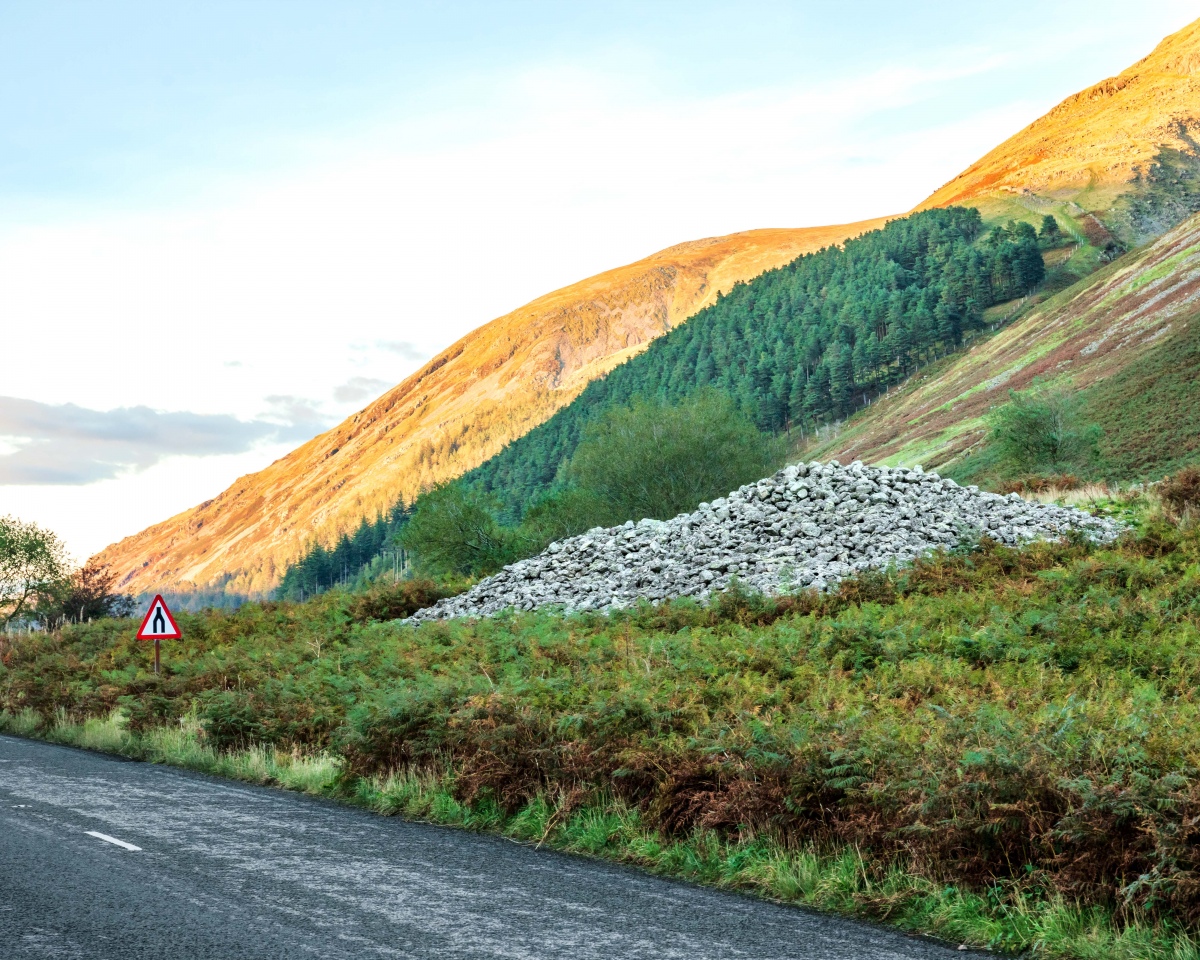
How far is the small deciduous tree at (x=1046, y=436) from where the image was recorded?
68812 mm

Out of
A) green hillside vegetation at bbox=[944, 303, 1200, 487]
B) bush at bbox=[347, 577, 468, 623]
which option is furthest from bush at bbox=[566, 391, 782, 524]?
bush at bbox=[347, 577, 468, 623]

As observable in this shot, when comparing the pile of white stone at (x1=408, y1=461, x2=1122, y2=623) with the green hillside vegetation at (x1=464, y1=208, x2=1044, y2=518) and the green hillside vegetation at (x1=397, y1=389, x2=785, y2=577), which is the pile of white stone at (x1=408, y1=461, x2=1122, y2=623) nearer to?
the green hillside vegetation at (x1=397, y1=389, x2=785, y2=577)

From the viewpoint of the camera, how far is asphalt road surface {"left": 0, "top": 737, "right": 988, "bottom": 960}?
7402 mm

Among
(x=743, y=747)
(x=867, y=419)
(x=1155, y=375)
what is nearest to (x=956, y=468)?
(x=1155, y=375)

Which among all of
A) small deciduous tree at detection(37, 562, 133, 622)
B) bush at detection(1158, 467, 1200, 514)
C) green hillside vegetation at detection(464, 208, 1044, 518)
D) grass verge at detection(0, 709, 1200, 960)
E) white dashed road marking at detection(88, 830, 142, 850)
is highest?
green hillside vegetation at detection(464, 208, 1044, 518)

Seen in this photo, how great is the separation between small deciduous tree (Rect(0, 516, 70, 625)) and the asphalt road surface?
8803 cm

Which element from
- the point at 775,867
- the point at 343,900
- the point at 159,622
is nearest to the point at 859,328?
the point at 159,622

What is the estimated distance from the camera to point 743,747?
10430 millimetres

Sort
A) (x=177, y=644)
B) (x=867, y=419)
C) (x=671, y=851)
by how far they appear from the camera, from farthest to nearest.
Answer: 1. (x=867, y=419)
2. (x=177, y=644)
3. (x=671, y=851)

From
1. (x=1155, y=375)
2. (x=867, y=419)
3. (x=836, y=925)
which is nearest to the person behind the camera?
(x=836, y=925)

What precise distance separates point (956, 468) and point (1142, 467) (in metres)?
18.8

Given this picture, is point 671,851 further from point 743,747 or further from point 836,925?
point 836,925

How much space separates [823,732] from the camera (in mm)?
10336

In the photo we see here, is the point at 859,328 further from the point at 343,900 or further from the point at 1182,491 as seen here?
the point at 343,900
